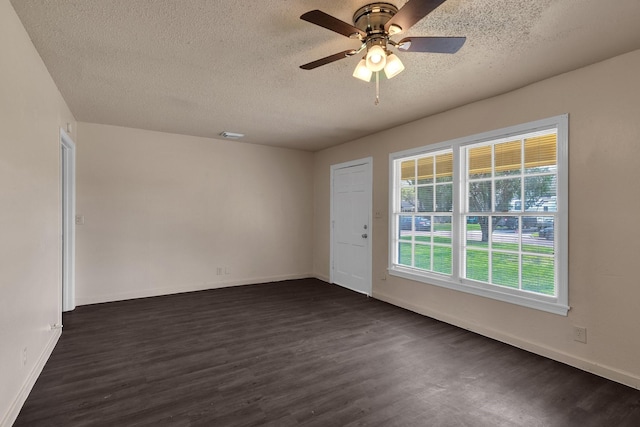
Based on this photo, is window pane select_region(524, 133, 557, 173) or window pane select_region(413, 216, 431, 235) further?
window pane select_region(413, 216, 431, 235)

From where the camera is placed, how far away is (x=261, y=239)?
5648mm

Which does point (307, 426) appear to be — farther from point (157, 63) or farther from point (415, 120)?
point (415, 120)

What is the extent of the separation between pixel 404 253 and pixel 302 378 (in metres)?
2.38

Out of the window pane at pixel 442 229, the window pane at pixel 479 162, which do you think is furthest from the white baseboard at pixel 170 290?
the window pane at pixel 479 162

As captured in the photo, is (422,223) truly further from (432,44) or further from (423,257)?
(432,44)

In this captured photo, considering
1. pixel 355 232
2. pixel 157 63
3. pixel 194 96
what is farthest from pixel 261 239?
pixel 157 63

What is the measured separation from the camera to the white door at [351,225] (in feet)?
16.0

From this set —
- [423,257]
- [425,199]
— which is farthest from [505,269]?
[425,199]

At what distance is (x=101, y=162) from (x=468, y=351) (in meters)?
5.02

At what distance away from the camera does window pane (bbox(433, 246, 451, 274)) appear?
12.2ft

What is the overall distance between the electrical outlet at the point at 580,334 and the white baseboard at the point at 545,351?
148mm

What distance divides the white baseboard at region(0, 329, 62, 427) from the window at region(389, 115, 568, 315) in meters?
3.75

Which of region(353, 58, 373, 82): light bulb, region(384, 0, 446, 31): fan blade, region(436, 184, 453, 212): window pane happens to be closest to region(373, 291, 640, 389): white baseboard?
region(436, 184, 453, 212): window pane

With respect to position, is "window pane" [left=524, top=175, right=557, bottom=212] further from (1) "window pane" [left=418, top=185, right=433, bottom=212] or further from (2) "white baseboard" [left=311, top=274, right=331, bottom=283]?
(2) "white baseboard" [left=311, top=274, right=331, bottom=283]
